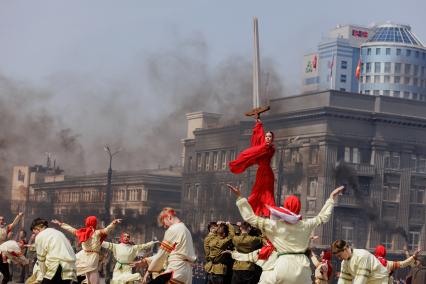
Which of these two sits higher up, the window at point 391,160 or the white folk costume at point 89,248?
the window at point 391,160

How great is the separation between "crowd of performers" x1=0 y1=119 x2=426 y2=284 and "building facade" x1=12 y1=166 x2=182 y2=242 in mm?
83658

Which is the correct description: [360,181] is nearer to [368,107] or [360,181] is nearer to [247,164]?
[368,107]

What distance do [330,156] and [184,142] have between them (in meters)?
22.3

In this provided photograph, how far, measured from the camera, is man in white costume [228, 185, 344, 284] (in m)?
17.2

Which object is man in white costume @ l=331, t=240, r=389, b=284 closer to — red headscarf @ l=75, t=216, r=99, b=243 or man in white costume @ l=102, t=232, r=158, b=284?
red headscarf @ l=75, t=216, r=99, b=243

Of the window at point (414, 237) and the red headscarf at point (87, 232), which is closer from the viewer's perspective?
the red headscarf at point (87, 232)

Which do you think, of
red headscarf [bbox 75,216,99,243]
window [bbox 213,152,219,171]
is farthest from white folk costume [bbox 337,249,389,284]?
window [bbox 213,152,219,171]

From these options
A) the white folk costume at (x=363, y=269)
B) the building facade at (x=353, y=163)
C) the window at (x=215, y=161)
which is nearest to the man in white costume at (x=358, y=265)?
the white folk costume at (x=363, y=269)

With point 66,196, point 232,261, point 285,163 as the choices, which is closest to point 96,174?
point 66,196

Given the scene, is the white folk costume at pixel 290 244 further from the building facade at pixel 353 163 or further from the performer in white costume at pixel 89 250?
the building facade at pixel 353 163

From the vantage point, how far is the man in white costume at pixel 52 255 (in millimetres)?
20562

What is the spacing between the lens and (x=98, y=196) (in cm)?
12188

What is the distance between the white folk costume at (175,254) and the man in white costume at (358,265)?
235 cm

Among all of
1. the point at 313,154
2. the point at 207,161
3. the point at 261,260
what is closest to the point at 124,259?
the point at 261,260
